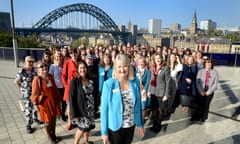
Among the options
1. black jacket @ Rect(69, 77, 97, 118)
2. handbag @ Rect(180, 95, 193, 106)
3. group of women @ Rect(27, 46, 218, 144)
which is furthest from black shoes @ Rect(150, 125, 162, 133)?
black jacket @ Rect(69, 77, 97, 118)

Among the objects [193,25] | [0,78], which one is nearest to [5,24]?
[0,78]

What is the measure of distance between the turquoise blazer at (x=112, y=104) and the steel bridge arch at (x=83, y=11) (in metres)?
89.8

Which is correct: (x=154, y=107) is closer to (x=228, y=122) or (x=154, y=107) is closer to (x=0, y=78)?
(x=228, y=122)

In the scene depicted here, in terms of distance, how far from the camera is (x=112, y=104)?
204 cm

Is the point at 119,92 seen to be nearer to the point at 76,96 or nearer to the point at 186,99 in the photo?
the point at 76,96

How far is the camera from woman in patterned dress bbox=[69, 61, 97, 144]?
9.07 feet

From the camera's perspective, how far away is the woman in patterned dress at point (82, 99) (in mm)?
2764

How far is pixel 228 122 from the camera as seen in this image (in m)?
4.46

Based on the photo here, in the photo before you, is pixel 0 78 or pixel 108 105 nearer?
pixel 108 105

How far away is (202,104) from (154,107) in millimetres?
1193

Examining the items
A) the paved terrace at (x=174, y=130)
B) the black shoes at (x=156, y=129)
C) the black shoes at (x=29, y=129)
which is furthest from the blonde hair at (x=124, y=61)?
the black shoes at (x=29, y=129)

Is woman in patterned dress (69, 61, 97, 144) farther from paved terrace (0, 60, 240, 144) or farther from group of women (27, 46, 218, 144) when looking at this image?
paved terrace (0, 60, 240, 144)

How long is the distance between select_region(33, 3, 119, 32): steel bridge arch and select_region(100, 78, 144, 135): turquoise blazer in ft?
295

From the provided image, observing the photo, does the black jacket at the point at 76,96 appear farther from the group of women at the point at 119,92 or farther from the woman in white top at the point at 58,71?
the woman in white top at the point at 58,71
